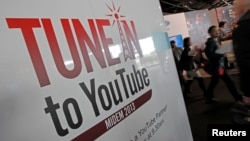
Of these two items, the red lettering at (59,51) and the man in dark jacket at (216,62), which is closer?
Answer: the red lettering at (59,51)

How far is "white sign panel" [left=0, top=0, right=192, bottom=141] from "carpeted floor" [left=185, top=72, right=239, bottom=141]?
190 cm

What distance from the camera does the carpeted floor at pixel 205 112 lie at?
12.2 feet

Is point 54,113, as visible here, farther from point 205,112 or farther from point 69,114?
point 205,112

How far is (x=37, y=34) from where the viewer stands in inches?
39.2

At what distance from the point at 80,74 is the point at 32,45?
0.25 metres

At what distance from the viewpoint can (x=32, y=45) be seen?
961mm

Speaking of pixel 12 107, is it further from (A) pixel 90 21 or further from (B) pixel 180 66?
(B) pixel 180 66

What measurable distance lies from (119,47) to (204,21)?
31.7ft

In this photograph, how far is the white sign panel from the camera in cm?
89

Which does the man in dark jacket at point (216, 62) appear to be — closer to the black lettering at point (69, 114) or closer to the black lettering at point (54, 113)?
the black lettering at point (69, 114)

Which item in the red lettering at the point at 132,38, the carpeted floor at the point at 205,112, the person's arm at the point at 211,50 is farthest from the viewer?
the person's arm at the point at 211,50

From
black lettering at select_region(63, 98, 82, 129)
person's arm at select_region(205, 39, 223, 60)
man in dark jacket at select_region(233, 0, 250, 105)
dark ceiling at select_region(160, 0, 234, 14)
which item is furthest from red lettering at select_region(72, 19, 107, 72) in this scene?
dark ceiling at select_region(160, 0, 234, 14)

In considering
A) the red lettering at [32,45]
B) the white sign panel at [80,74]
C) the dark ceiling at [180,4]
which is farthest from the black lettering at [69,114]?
the dark ceiling at [180,4]

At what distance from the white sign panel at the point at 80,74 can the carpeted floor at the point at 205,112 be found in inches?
75.0
